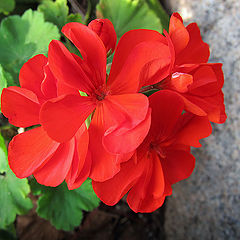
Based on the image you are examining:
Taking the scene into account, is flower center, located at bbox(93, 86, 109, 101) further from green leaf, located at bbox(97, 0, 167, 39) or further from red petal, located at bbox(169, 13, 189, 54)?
green leaf, located at bbox(97, 0, 167, 39)

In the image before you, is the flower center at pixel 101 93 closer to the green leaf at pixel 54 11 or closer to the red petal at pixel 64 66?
the red petal at pixel 64 66

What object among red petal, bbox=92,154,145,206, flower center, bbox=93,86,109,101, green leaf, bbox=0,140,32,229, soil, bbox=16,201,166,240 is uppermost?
flower center, bbox=93,86,109,101

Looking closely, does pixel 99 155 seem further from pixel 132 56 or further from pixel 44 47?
pixel 44 47

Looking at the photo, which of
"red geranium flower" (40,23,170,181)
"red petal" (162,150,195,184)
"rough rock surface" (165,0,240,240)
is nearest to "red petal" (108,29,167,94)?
"red geranium flower" (40,23,170,181)

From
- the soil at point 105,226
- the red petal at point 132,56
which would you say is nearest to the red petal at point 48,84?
the red petal at point 132,56

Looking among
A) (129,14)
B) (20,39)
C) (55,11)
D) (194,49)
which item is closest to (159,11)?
(129,14)

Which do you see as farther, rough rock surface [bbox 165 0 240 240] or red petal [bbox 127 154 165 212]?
rough rock surface [bbox 165 0 240 240]
